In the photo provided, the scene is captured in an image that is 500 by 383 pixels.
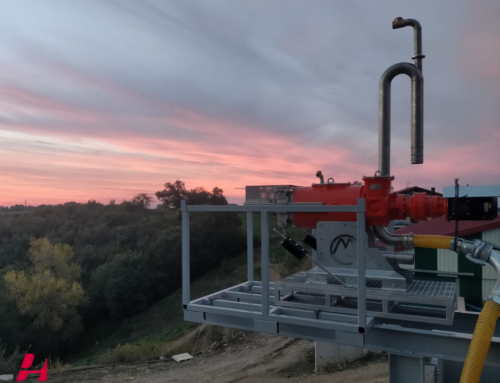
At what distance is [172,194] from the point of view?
53.8 meters

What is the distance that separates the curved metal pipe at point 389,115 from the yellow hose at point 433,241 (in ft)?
3.64

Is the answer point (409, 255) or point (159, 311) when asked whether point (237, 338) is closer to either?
point (409, 255)

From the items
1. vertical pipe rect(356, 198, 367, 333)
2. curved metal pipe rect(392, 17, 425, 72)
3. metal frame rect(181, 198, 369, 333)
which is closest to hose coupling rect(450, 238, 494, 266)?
metal frame rect(181, 198, 369, 333)

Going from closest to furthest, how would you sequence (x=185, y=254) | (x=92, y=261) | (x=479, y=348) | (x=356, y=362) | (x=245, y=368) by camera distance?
(x=479, y=348) < (x=185, y=254) < (x=356, y=362) < (x=245, y=368) < (x=92, y=261)

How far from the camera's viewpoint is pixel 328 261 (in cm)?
445

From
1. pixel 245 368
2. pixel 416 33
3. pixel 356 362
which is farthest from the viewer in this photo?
pixel 245 368

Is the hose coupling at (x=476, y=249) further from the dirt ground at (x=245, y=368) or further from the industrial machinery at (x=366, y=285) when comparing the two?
the dirt ground at (x=245, y=368)

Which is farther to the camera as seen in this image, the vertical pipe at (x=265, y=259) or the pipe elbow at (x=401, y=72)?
the pipe elbow at (x=401, y=72)

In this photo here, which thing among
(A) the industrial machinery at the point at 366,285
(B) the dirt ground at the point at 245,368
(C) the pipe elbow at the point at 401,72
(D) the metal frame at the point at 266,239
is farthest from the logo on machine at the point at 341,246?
(B) the dirt ground at the point at 245,368

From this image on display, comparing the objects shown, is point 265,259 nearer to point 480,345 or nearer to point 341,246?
point 341,246

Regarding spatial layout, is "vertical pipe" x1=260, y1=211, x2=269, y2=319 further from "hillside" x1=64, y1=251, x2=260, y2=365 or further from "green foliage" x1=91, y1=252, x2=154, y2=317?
"green foliage" x1=91, y1=252, x2=154, y2=317

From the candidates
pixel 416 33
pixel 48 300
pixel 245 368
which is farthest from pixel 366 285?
pixel 48 300

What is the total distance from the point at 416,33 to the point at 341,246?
3.29m

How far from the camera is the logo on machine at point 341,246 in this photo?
4.34 meters
